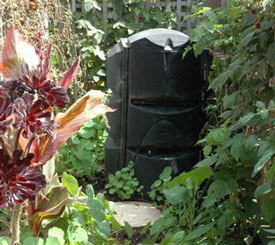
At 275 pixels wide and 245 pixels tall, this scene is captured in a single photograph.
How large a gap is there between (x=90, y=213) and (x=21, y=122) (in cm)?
95

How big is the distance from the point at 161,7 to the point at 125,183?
2782mm

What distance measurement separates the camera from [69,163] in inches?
202

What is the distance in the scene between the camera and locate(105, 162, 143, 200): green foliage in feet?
15.0

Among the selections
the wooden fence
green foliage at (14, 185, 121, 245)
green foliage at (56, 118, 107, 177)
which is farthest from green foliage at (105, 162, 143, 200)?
the wooden fence

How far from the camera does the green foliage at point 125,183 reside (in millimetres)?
4574

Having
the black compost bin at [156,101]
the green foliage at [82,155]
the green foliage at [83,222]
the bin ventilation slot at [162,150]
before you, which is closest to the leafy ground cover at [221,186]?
the green foliage at [83,222]

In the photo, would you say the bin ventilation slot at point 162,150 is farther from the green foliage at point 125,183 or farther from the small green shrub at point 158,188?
the small green shrub at point 158,188

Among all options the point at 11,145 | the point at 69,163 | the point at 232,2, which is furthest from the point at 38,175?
the point at 69,163

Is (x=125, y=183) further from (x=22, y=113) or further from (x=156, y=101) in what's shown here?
(x=22, y=113)

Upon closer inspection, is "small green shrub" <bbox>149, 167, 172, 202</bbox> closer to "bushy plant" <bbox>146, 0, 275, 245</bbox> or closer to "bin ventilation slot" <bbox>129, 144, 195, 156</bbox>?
"bin ventilation slot" <bbox>129, 144, 195, 156</bbox>

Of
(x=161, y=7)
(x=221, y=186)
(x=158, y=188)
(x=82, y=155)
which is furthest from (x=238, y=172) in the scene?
(x=161, y=7)

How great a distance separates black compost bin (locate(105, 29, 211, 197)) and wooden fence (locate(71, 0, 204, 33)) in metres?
1.87

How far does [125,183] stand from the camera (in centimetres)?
461

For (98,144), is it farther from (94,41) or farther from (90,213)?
(90,213)
